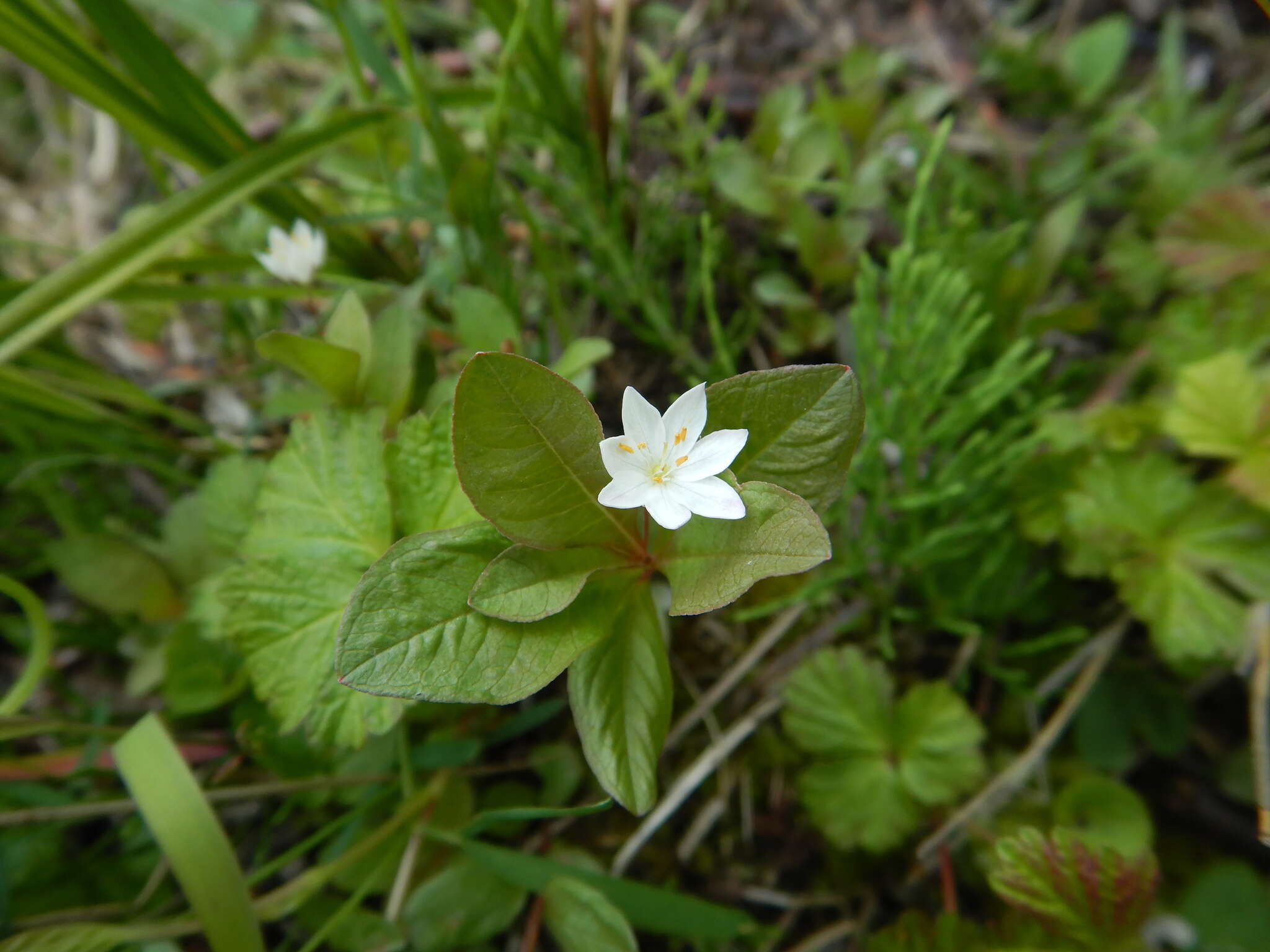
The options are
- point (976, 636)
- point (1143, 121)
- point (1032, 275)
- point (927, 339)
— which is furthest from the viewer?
point (1143, 121)

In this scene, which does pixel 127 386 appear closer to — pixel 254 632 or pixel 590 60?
pixel 254 632

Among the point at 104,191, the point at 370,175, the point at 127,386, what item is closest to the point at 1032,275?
the point at 370,175

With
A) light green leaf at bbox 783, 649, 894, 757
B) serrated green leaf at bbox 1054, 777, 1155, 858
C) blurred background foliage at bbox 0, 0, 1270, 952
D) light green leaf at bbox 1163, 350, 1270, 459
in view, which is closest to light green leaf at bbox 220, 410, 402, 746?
blurred background foliage at bbox 0, 0, 1270, 952

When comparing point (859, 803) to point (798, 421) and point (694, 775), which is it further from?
point (798, 421)

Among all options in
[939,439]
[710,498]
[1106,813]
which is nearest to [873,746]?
[1106,813]

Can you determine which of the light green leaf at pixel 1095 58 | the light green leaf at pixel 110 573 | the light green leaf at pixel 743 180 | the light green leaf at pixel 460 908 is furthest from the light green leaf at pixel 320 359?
the light green leaf at pixel 1095 58

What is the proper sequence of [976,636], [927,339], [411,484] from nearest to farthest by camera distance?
[411,484] → [927,339] → [976,636]
